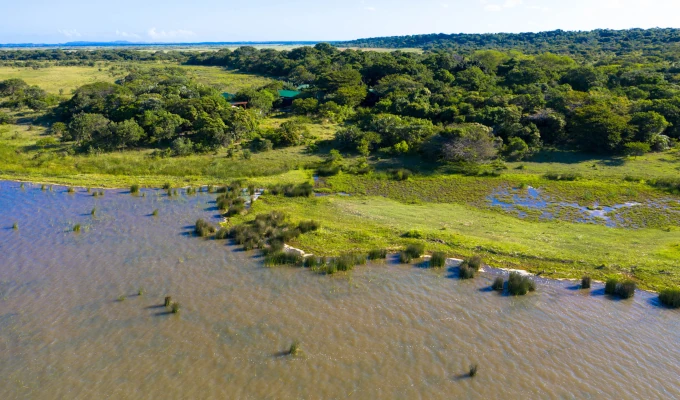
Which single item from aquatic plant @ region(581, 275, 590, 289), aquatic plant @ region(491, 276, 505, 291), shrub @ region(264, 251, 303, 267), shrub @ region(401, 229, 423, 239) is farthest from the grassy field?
aquatic plant @ region(491, 276, 505, 291)

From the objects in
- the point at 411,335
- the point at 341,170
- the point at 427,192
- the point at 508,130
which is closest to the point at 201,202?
the point at 341,170

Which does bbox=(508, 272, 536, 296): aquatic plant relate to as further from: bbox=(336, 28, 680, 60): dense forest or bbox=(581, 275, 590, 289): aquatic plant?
bbox=(336, 28, 680, 60): dense forest

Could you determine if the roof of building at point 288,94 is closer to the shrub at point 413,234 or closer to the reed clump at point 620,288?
the shrub at point 413,234

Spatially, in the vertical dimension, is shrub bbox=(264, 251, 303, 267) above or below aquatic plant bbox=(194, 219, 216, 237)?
below

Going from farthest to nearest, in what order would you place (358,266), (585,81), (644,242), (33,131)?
1. (585,81)
2. (33,131)
3. (644,242)
4. (358,266)

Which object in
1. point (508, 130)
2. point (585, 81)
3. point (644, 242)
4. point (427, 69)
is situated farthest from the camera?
point (427, 69)

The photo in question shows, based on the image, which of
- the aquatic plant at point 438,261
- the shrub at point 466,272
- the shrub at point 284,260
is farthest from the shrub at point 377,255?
the shrub at point 466,272

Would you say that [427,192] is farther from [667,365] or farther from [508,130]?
[667,365]
